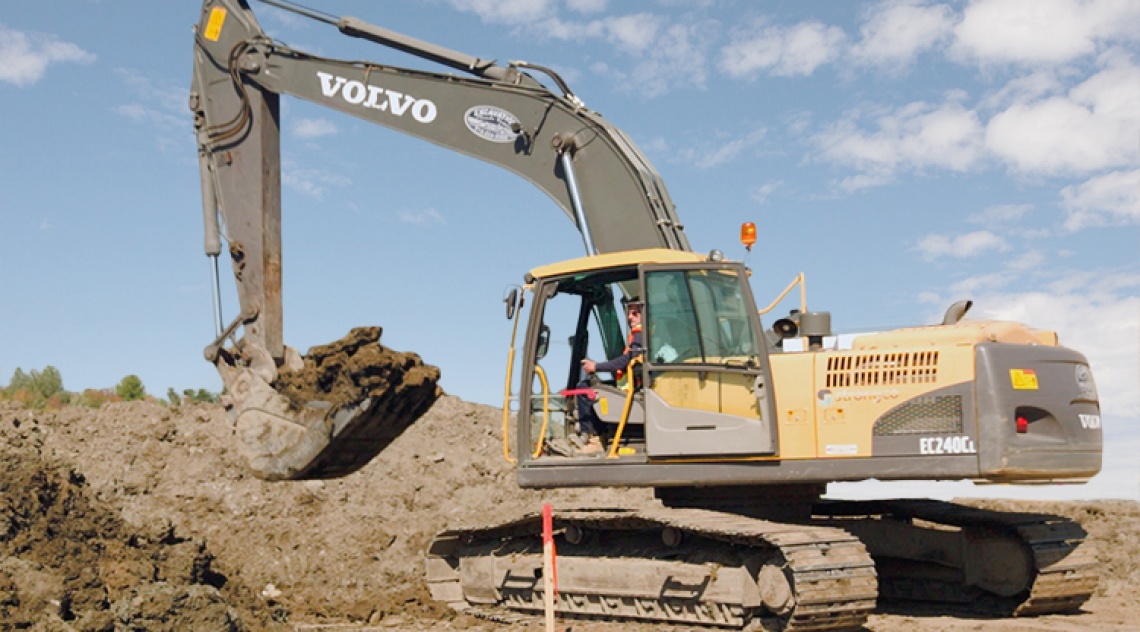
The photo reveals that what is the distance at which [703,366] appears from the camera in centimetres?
795

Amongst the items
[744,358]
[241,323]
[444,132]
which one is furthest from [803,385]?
[241,323]

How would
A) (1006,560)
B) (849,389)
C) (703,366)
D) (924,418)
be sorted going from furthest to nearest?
1. (1006,560)
2. (703,366)
3. (849,389)
4. (924,418)

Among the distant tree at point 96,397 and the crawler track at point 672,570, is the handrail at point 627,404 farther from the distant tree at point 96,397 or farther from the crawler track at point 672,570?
the distant tree at point 96,397

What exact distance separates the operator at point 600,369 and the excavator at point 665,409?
8 cm

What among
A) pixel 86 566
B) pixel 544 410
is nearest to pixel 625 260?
pixel 544 410

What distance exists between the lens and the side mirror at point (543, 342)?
8.64m

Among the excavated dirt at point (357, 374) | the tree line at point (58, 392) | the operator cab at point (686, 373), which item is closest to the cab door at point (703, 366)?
the operator cab at point (686, 373)

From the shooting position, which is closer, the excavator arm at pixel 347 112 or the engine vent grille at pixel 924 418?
the engine vent grille at pixel 924 418

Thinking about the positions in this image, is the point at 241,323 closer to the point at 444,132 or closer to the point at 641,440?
the point at 444,132

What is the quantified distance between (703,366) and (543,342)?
1.31 metres

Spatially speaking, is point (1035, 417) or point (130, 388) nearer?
point (1035, 417)

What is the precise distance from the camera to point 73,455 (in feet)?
52.7

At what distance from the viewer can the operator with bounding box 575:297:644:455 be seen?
8.21 m

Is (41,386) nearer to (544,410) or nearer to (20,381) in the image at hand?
(20,381)
